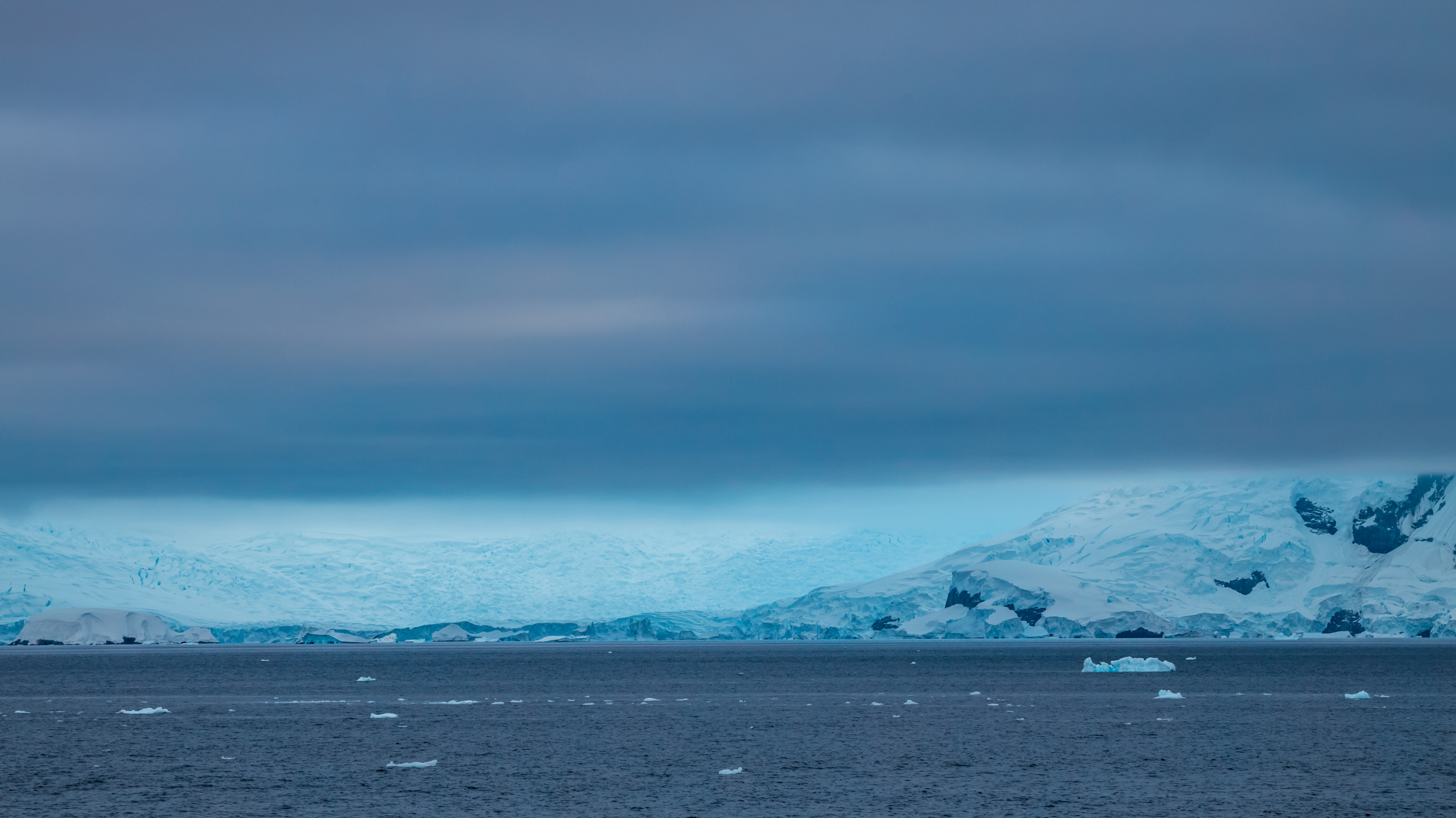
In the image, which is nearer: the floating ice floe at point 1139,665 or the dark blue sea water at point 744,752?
the dark blue sea water at point 744,752

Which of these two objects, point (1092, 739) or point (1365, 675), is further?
point (1365, 675)

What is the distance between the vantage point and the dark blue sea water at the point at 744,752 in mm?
55656

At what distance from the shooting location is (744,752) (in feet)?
247

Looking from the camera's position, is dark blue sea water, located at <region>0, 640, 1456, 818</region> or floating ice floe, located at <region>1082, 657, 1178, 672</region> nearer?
dark blue sea water, located at <region>0, 640, 1456, 818</region>

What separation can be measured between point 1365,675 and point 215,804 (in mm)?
135502

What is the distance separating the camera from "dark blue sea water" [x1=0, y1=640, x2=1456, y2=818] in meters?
55.7

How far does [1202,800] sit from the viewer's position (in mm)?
55500

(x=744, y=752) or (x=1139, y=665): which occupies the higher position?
(x=1139, y=665)

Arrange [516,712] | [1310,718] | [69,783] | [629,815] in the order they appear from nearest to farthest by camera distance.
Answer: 1. [629,815]
2. [69,783]
3. [1310,718]
4. [516,712]

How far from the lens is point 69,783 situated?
61219 mm

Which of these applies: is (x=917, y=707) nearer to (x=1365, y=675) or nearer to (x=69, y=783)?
(x=69, y=783)

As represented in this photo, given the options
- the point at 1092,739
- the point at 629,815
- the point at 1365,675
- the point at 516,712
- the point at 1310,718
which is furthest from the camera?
the point at 1365,675

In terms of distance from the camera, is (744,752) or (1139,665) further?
(1139,665)

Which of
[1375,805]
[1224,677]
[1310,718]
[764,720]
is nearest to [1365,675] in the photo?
[1224,677]
